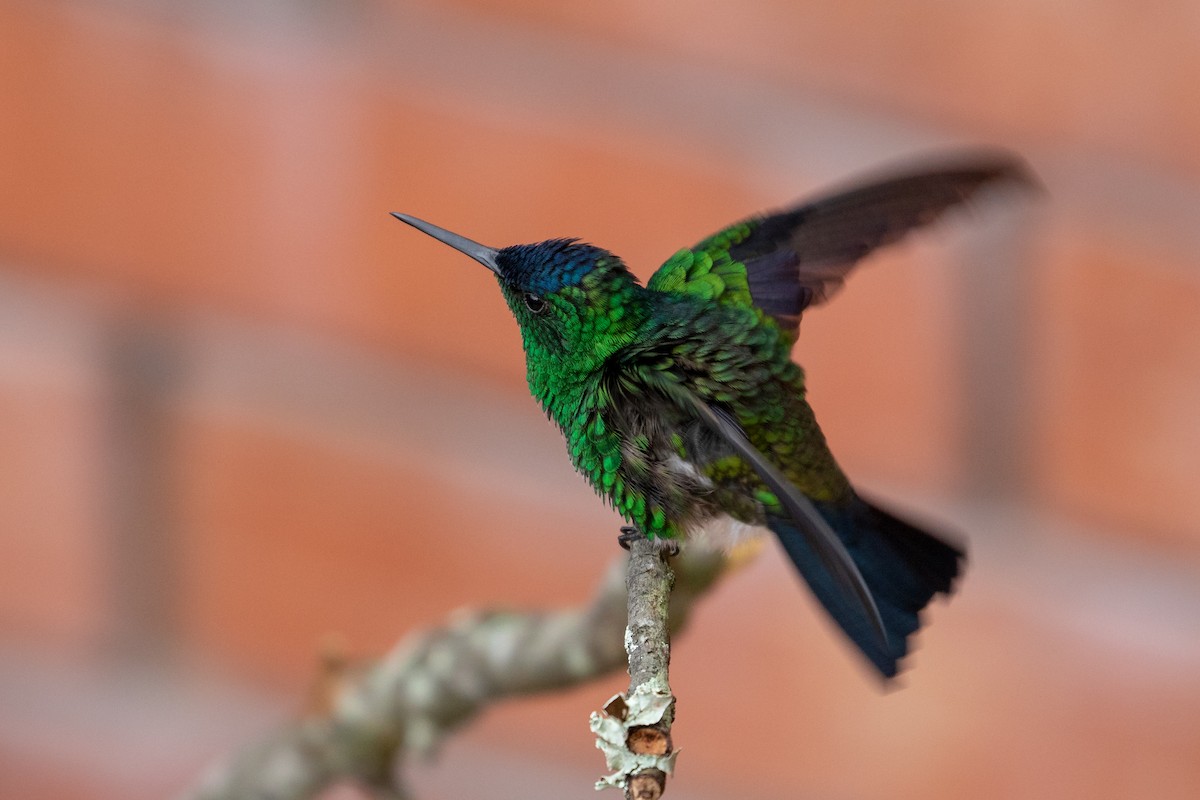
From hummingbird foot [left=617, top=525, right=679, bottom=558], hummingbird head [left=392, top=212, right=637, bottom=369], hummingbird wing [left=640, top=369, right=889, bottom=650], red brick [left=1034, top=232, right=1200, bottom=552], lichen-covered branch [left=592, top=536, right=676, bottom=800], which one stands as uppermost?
red brick [left=1034, top=232, right=1200, bottom=552]

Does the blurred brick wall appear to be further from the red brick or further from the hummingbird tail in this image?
the hummingbird tail

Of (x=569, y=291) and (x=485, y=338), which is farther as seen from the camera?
(x=485, y=338)

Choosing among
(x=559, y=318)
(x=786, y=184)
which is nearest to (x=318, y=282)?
(x=786, y=184)

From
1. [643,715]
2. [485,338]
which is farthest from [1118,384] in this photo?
[643,715]

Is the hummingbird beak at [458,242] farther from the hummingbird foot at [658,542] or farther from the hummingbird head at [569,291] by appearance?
the hummingbird foot at [658,542]

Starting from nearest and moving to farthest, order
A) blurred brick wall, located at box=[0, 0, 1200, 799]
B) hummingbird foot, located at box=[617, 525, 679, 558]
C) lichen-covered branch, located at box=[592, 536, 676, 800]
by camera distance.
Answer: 1. lichen-covered branch, located at box=[592, 536, 676, 800]
2. hummingbird foot, located at box=[617, 525, 679, 558]
3. blurred brick wall, located at box=[0, 0, 1200, 799]

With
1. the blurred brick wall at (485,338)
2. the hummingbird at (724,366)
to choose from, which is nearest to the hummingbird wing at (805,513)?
the hummingbird at (724,366)

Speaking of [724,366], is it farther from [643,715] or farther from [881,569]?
[643,715]

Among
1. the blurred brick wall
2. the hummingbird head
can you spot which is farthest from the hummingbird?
the blurred brick wall
